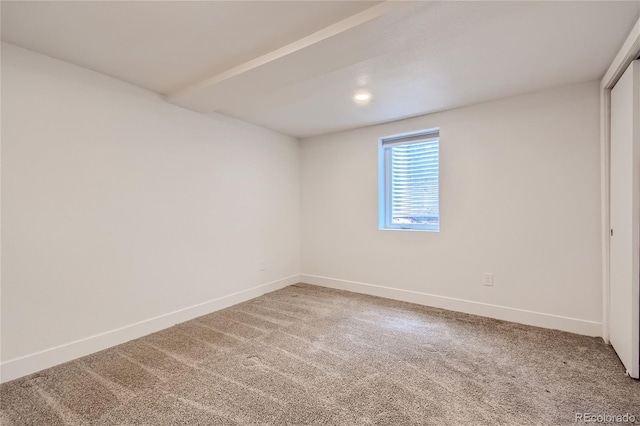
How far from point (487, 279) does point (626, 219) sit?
1246 millimetres

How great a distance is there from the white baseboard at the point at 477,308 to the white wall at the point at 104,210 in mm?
1423

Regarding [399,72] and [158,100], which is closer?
[399,72]

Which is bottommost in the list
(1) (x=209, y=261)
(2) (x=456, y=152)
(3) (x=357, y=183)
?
(1) (x=209, y=261)

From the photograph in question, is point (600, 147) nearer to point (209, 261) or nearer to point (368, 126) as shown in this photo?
point (368, 126)

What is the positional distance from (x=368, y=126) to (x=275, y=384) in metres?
3.08

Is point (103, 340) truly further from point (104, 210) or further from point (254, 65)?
point (254, 65)

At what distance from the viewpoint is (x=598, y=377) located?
1.88 m

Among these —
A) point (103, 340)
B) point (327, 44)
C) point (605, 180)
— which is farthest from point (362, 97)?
point (103, 340)

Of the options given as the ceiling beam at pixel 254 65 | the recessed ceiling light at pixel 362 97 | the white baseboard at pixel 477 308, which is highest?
the recessed ceiling light at pixel 362 97

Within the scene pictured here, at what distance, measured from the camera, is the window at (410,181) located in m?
3.44

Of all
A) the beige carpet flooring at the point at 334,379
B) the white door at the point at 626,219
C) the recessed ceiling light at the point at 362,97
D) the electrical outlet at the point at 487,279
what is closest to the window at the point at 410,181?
the electrical outlet at the point at 487,279

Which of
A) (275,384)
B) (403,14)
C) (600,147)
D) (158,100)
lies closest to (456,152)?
(600,147)

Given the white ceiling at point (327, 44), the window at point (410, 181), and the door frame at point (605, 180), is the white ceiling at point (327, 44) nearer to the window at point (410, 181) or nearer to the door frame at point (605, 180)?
the door frame at point (605, 180)

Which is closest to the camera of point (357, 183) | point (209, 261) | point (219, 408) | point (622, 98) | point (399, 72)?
point (219, 408)
